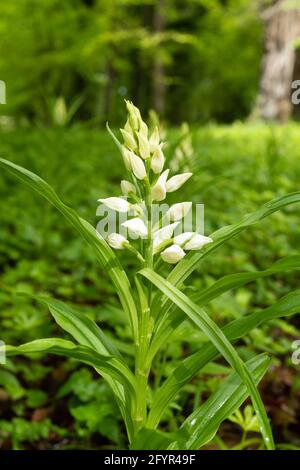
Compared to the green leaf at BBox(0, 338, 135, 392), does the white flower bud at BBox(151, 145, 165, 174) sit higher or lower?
higher

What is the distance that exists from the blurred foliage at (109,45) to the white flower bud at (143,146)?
7819 millimetres

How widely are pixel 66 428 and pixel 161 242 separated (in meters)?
1.11

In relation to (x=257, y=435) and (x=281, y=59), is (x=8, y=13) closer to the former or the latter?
(x=281, y=59)

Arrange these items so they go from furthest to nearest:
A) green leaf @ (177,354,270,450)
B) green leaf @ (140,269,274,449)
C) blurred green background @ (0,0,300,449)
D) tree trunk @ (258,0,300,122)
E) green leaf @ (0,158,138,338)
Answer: tree trunk @ (258,0,300,122)
blurred green background @ (0,0,300,449)
green leaf @ (177,354,270,450)
green leaf @ (0,158,138,338)
green leaf @ (140,269,274,449)

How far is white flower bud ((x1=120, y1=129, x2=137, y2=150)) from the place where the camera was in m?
0.96

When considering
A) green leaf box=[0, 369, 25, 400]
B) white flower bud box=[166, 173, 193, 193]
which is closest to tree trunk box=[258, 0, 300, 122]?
green leaf box=[0, 369, 25, 400]

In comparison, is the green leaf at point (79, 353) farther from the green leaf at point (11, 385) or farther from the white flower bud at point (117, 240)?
the green leaf at point (11, 385)

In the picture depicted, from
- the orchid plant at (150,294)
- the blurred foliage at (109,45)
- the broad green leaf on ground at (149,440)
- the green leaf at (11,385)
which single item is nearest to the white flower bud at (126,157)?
the orchid plant at (150,294)

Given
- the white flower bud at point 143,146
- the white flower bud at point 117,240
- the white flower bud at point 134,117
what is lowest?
the white flower bud at point 117,240

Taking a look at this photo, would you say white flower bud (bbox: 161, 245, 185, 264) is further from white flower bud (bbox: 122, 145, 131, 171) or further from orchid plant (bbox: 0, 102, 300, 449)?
white flower bud (bbox: 122, 145, 131, 171)

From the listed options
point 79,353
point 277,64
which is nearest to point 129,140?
point 79,353

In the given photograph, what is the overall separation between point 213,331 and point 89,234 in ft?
0.95

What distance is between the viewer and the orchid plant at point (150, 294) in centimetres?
94

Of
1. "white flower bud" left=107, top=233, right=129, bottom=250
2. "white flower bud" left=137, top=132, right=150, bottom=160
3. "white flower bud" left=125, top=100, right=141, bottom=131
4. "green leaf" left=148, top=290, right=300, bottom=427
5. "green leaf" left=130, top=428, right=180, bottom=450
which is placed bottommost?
"green leaf" left=130, top=428, right=180, bottom=450
